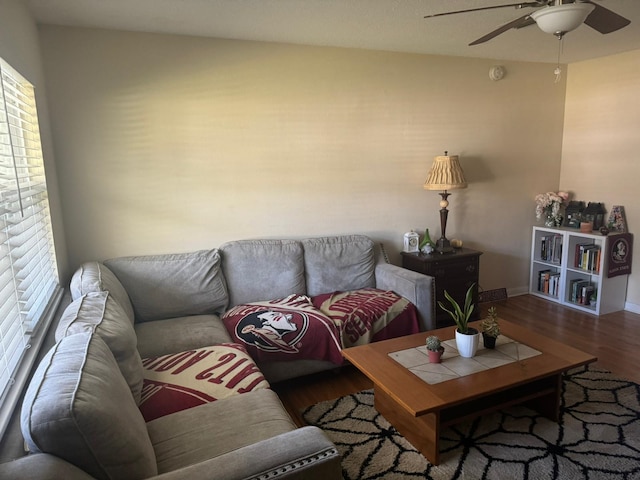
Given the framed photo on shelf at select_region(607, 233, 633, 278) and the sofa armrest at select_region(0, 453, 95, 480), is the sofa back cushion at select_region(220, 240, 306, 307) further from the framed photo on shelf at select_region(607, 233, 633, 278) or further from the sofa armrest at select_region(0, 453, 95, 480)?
the framed photo on shelf at select_region(607, 233, 633, 278)

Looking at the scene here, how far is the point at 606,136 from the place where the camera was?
13.1ft

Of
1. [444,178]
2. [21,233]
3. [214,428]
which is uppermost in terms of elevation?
[444,178]

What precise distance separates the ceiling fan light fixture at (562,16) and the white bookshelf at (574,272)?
2.57 metres

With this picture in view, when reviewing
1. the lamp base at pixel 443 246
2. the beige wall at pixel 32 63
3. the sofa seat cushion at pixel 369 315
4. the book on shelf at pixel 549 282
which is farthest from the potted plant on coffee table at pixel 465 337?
the book on shelf at pixel 549 282

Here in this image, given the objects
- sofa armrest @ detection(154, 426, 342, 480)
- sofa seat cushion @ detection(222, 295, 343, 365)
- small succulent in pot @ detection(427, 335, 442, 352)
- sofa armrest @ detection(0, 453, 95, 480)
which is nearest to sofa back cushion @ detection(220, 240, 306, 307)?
sofa seat cushion @ detection(222, 295, 343, 365)

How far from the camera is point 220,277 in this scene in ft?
9.99

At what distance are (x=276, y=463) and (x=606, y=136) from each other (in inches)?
169

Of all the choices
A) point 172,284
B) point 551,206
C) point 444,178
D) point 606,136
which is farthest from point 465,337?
point 606,136

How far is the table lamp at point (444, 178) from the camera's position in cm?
355

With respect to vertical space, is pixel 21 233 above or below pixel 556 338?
above

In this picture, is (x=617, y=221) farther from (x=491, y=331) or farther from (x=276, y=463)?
(x=276, y=463)

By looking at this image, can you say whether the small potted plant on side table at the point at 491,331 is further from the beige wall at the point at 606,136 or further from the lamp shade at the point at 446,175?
the beige wall at the point at 606,136

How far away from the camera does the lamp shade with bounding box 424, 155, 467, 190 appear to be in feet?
11.6

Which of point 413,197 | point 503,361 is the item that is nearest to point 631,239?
point 413,197
